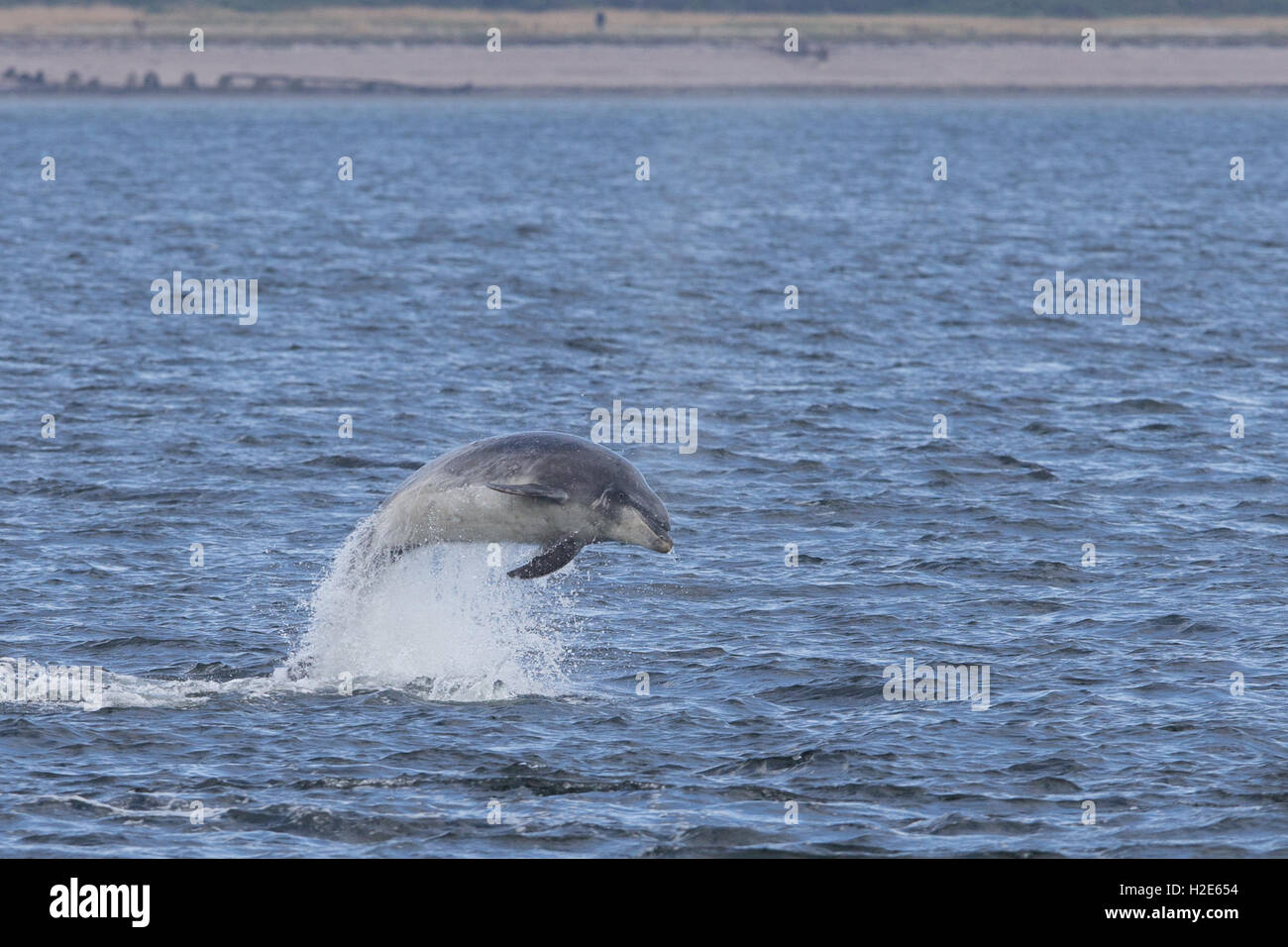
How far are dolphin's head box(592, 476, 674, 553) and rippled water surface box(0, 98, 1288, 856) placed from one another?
6.35ft

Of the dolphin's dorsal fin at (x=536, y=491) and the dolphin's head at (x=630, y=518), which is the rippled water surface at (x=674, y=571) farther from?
the dolphin's dorsal fin at (x=536, y=491)

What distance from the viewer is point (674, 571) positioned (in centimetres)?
2612

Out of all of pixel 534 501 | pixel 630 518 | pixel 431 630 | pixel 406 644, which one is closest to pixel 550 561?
pixel 534 501

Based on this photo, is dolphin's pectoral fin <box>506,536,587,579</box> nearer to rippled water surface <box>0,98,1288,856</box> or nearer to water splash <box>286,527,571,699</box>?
rippled water surface <box>0,98,1288,856</box>

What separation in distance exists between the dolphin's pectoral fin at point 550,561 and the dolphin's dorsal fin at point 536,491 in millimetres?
442

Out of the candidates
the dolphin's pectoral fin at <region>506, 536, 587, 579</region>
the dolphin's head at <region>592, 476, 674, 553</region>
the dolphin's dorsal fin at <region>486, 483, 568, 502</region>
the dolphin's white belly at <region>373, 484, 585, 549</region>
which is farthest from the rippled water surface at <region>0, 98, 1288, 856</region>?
the dolphin's dorsal fin at <region>486, 483, 568, 502</region>

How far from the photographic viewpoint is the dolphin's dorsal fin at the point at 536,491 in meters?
19.0

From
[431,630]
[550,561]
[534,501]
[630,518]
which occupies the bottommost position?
[431,630]

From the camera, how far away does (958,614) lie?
23797 mm

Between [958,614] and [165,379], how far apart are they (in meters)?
20.4

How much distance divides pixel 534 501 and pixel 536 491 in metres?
0.41

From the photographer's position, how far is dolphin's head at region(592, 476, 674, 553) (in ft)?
62.6

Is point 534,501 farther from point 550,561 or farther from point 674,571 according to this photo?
point 674,571
